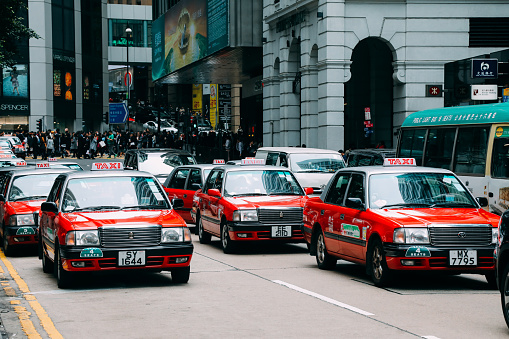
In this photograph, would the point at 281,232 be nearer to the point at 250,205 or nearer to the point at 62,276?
the point at 250,205

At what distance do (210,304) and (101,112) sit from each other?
7830 cm

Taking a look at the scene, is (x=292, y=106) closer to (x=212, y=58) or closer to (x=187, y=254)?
(x=212, y=58)

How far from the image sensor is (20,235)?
1568 cm

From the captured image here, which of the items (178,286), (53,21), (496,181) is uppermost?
(53,21)

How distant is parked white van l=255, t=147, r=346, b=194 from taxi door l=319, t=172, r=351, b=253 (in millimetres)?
8914

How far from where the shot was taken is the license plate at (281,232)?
51.1 feet

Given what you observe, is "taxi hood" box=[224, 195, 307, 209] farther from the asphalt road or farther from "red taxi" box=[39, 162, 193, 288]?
"red taxi" box=[39, 162, 193, 288]

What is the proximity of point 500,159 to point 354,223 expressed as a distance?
5.50 meters

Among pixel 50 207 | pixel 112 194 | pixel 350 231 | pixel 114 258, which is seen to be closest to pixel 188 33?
pixel 112 194

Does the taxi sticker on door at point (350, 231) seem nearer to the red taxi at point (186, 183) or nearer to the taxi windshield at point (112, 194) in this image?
the taxi windshield at point (112, 194)

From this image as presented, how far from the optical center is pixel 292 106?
42.2m

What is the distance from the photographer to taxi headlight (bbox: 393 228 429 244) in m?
10.8

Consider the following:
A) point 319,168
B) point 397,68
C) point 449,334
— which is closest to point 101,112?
point 397,68

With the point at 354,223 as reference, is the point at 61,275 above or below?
below
